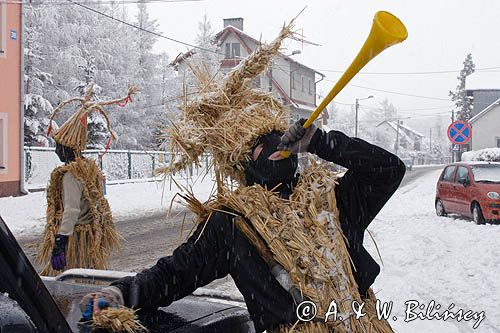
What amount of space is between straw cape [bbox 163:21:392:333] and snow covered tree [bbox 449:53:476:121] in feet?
198

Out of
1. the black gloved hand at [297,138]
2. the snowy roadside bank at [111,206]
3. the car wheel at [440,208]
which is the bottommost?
the snowy roadside bank at [111,206]

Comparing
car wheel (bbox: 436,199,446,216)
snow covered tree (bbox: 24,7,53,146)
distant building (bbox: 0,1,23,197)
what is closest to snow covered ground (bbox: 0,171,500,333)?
car wheel (bbox: 436,199,446,216)

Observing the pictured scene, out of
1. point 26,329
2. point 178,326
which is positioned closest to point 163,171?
point 178,326

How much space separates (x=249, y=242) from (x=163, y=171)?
63 cm

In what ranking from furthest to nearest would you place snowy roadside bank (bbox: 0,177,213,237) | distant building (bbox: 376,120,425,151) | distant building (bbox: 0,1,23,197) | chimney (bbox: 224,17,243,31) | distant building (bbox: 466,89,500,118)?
1. distant building (bbox: 376,120,425,151)
2. distant building (bbox: 466,89,500,118)
3. chimney (bbox: 224,17,243,31)
4. distant building (bbox: 0,1,23,197)
5. snowy roadside bank (bbox: 0,177,213,237)

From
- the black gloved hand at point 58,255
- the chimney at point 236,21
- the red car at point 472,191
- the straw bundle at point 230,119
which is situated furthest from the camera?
the chimney at point 236,21

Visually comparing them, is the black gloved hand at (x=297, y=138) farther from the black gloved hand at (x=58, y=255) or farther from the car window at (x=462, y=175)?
the car window at (x=462, y=175)

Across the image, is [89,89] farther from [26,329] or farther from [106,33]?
[106,33]

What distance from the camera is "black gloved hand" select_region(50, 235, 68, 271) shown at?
4.76m

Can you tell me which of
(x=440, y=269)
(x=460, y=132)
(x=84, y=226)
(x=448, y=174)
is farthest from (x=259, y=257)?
(x=460, y=132)

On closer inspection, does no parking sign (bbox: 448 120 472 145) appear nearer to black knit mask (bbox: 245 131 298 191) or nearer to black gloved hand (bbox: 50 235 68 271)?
black gloved hand (bbox: 50 235 68 271)

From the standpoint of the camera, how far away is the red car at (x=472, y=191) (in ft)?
41.1

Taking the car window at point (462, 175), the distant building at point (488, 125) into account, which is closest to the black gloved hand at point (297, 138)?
the car window at point (462, 175)

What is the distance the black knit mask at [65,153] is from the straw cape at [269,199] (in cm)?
255
